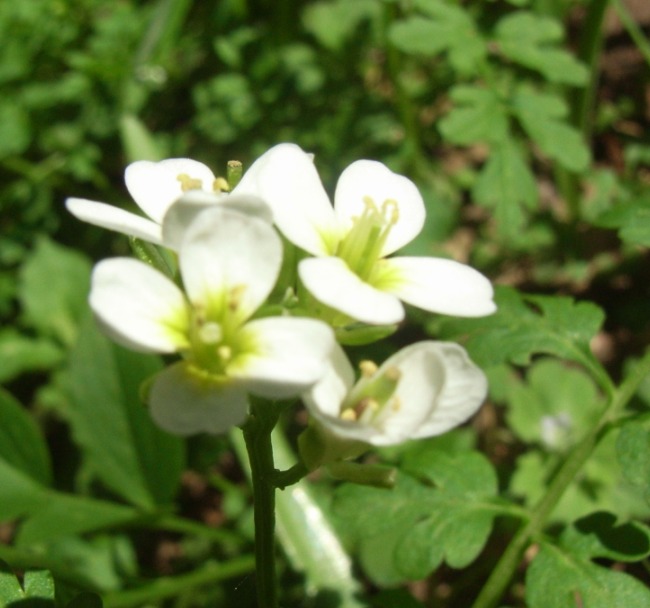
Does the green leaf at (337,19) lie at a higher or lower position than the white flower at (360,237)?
higher

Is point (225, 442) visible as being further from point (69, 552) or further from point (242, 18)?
point (242, 18)

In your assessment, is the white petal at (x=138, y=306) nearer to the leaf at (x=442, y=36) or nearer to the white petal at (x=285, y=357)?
the white petal at (x=285, y=357)

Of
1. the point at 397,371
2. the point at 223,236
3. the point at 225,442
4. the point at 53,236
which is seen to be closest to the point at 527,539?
the point at 397,371

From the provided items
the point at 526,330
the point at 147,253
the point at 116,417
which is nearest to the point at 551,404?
the point at 526,330

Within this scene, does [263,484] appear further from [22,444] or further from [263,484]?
[22,444]

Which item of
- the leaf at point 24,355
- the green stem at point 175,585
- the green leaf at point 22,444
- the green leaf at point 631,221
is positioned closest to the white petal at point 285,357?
the green leaf at point 631,221

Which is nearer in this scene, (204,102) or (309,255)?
(309,255)

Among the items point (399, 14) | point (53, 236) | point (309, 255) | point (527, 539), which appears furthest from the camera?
point (53, 236)
